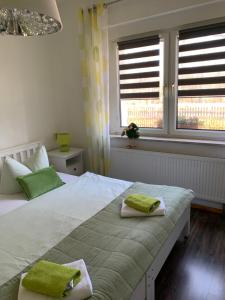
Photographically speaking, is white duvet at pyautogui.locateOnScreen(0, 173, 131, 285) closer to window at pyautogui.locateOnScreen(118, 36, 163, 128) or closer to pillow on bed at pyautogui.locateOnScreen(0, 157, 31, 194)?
pillow on bed at pyautogui.locateOnScreen(0, 157, 31, 194)

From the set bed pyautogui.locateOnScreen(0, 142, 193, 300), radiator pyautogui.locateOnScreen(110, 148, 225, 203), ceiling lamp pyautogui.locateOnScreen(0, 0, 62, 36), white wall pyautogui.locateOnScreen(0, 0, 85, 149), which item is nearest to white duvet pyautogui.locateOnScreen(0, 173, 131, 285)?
bed pyautogui.locateOnScreen(0, 142, 193, 300)

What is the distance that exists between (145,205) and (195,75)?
182 centimetres

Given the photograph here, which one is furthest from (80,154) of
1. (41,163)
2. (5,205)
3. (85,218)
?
(85,218)

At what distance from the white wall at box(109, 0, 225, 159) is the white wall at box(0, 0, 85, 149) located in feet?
1.80

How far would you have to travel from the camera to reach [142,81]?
3.15 meters

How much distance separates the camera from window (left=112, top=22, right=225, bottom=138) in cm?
269

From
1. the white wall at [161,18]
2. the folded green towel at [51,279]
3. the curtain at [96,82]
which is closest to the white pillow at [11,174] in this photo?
the curtain at [96,82]

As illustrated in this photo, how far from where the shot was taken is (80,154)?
3504 mm

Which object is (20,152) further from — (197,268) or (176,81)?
(197,268)

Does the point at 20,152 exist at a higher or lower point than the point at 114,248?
higher

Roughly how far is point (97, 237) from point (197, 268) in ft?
3.34

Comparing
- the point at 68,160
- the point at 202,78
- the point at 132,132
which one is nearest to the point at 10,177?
the point at 68,160

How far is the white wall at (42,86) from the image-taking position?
286 cm

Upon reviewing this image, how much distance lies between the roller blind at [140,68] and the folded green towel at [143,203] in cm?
167
